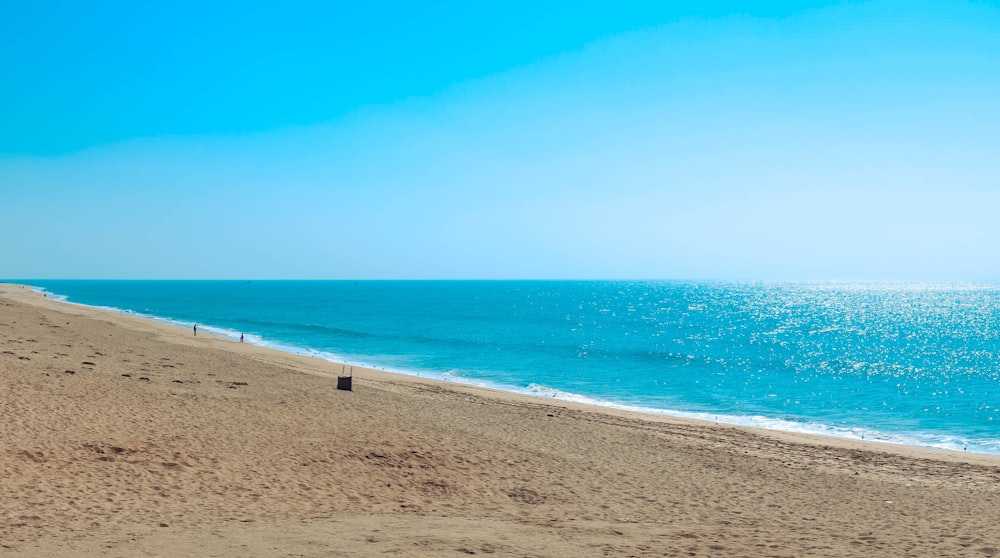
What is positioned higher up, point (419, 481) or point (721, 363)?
point (419, 481)

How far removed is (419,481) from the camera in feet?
54.7

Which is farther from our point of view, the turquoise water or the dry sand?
the turquoise water

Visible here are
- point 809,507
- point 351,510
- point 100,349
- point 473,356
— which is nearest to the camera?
point 351,510

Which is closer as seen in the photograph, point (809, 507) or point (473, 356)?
point (809, 507)

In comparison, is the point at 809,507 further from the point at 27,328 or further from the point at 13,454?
the point at 27,328

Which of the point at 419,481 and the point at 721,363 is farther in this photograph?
the point at 721,363

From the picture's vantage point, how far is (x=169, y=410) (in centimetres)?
2175

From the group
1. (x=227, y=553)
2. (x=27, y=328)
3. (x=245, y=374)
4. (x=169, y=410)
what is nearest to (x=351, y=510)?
(x=227, y=553)

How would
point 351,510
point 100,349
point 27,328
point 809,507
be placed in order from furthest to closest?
point 27,328
point 100,349
point 809,507
point 351,510

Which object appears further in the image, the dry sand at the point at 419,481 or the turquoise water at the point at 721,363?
the turquoise water at the point at 721,363

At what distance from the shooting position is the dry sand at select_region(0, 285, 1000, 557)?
12219 mm

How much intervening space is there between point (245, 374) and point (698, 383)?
104 feet

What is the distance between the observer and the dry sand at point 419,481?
12219 millimetres

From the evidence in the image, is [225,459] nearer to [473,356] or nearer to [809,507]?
[809,507]
